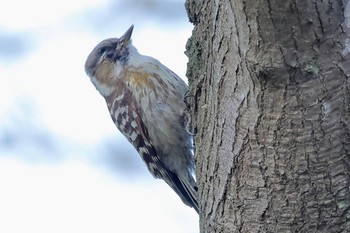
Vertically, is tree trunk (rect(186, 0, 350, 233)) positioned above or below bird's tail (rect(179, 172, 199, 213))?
below

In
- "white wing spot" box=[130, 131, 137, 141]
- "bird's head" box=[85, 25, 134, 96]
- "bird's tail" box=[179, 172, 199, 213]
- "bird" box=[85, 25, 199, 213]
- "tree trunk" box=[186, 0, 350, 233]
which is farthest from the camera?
"bird's head" box=[85, 25, 134, 96]

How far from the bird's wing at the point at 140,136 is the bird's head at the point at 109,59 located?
200 millimetres

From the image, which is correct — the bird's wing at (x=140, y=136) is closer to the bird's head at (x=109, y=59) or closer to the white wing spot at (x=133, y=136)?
the white wing spot at (x=133, y=136)

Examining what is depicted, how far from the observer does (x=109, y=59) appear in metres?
→ 5.38

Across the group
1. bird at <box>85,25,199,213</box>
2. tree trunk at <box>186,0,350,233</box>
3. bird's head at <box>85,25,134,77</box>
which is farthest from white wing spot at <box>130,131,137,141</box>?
tree trunk at <box>186,0,350,233</box>

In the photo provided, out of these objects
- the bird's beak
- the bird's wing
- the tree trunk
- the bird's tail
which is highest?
the bird's beak

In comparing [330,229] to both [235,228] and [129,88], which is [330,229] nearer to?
[235,228]

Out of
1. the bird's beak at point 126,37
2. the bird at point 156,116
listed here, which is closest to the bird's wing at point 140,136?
the bird at point 156,116

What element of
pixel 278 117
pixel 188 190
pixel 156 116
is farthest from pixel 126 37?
pixel 278 117

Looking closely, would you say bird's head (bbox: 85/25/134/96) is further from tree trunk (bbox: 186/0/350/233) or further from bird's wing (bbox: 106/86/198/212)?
tree trunk (bbox: 186/0/350/233)

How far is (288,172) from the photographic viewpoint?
250 centimetres

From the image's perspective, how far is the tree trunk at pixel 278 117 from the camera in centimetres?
224

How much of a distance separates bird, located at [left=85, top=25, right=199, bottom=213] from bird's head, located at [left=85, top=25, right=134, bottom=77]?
0.27 feet

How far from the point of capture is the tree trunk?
2244 millimetres
